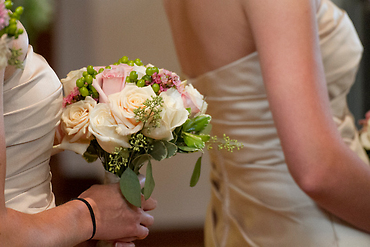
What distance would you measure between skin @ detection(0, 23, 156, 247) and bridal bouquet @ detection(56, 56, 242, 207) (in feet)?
0.19

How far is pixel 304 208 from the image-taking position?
40.1 inches

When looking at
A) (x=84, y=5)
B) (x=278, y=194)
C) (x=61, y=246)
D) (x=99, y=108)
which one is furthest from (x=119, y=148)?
(x=84, y=5)

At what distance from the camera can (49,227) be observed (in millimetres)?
610

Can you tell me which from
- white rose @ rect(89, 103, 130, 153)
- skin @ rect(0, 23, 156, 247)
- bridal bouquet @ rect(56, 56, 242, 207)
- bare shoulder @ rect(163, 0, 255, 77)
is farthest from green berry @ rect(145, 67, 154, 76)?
bare shoulder @ rect(163, 0, 255, 77)

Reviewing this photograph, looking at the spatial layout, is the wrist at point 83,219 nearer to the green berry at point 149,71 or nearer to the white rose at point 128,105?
the white rose at point 128,105

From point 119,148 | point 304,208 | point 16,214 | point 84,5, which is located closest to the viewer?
point 16,214

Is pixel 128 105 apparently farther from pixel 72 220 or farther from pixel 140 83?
pixel 72 220

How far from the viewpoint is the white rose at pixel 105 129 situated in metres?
0.66

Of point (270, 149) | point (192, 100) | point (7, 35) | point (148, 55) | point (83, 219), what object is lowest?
point (148, 55)

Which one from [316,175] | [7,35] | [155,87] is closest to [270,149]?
[316,175]

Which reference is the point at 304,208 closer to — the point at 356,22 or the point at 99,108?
the point at 99,108

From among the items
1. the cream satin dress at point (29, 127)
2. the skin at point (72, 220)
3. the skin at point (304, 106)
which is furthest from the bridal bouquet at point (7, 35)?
the skin at point (304, 106)

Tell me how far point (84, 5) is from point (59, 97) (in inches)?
116

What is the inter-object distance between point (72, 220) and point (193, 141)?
27cm
